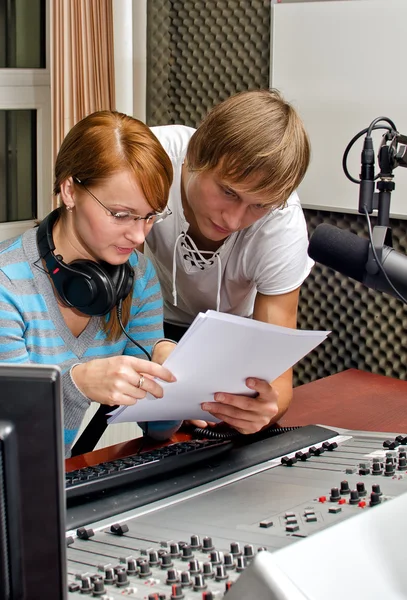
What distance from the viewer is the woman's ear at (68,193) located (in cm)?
138

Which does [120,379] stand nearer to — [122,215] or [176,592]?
[122,215]

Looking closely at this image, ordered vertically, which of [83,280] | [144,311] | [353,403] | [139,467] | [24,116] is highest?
[24,116]

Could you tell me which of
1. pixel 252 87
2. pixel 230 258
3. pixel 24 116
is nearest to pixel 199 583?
pixel 230 258

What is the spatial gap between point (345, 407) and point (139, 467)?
62cm

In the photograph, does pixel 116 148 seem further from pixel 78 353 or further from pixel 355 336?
pixel 355 336

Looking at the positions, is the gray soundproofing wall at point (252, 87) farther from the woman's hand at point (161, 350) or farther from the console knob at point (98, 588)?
the console knob at point (98, 588)

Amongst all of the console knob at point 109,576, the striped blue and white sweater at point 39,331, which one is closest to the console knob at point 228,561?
the console knob at point 109,576

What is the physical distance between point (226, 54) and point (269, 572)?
2.00 meters

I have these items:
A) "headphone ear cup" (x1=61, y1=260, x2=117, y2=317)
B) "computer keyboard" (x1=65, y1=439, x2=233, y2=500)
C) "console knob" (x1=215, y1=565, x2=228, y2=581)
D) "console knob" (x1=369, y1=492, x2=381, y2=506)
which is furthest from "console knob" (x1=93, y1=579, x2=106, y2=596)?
"headphone ear cup" (x1=61, y1=260, x2=117, y2=317)

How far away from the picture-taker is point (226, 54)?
2.39 metres

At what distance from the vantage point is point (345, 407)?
166 centimetres

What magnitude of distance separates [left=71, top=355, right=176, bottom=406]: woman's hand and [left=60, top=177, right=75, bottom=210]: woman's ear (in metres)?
0.29

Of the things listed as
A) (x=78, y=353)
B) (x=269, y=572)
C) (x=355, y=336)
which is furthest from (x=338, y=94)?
(x=269, y=572)

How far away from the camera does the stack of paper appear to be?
41.1 inches
